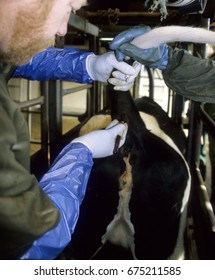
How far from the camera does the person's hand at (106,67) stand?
98cm

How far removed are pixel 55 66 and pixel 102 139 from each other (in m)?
0.37

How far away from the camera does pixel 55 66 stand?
3.79 ft

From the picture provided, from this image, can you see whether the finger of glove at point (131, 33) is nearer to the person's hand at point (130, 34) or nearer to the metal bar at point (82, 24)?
the person's hand at point (130, 34)

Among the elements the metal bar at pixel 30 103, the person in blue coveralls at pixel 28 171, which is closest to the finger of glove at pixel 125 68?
the person in blue coveralls at pixel 28 171

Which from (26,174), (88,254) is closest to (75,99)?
(88,254)

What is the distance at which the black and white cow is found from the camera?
1.18 m

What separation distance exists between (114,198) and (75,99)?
5.95 m

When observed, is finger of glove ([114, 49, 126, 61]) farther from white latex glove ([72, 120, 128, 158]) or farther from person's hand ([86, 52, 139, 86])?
white latex glove ([72, 120, 128, 158])

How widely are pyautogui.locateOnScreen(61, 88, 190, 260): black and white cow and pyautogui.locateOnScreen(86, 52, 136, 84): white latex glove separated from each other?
0.11m

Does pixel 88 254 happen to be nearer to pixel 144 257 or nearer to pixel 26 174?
pixel 144 257

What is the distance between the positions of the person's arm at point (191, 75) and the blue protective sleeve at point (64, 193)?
0.35 meters

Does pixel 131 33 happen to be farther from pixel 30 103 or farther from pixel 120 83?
pixel 30 103

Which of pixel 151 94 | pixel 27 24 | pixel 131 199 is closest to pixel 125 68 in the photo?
pixel 27 24
